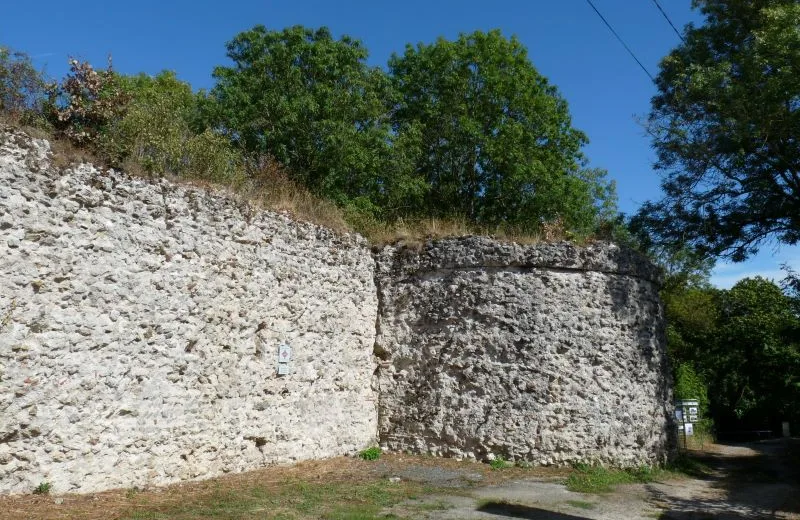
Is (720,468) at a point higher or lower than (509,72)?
lower

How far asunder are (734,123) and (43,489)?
1313cm

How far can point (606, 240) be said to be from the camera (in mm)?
12398

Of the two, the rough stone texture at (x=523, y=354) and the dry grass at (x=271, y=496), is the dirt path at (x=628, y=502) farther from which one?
the rough stone texture at (x=523, y=354)

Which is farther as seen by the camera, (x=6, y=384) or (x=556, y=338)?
(x=556, y=338)

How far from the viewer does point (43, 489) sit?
22.9 feet

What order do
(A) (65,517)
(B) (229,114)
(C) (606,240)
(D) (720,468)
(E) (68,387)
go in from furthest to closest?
(B) (229,114)
(D) (720,468)
(C) (606,240)
(E) (68,387)
(A) (65,517)

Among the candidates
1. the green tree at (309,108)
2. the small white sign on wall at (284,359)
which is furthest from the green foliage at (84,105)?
the green tree at (309,108)

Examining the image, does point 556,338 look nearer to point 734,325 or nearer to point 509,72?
point 509,72

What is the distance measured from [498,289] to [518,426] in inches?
97.3

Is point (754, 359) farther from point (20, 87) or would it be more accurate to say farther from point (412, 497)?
point (20, 87)

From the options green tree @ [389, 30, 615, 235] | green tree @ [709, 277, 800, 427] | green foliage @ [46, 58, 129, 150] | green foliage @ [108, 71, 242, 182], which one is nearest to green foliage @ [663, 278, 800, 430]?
green tree @ [709, 277, 800, 427]

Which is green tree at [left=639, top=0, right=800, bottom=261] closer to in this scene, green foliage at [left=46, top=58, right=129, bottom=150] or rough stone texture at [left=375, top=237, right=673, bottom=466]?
rough stone texture at [left=375, top=237, right=673, bottom=466]

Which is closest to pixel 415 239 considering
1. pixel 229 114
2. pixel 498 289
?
pixel 498 289

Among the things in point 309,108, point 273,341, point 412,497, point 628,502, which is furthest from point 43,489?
point 309,108
